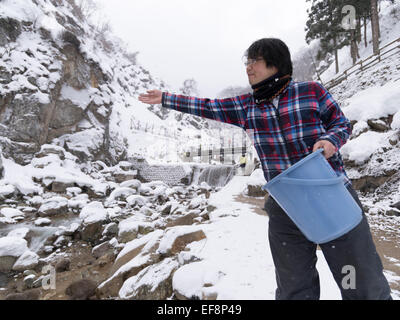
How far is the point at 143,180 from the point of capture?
877 inches

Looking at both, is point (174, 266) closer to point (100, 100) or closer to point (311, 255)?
point (311, 255)

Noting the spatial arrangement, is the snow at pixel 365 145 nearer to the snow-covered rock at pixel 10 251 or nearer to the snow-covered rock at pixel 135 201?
the snow-covered rock at pixel 135 201

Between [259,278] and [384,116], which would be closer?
[259,278]

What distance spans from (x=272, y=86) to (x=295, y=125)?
0.27 meters

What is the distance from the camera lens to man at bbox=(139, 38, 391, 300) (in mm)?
1129

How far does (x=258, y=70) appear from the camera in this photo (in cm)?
130

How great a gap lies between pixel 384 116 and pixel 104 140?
795 inches

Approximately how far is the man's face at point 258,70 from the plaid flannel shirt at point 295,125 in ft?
0.44

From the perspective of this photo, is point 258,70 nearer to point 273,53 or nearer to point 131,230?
point 273,53

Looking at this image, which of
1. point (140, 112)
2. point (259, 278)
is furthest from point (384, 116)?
point (140, 112)

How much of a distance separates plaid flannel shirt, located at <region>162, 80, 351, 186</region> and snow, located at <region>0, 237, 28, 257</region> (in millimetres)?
7188

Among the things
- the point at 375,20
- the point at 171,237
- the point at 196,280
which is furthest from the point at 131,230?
the point at 375,20

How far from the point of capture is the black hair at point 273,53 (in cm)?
126
